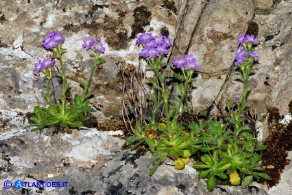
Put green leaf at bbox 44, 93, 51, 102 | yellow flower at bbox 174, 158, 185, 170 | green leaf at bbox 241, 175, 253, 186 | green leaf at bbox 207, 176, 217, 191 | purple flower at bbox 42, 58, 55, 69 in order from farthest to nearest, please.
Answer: green leaf at bbox 44, 93, 51, 102 < purple flower at bbox 42, 58, 55, 69 < yellow flower at bbox 174, 158, 185, 170 < green leaf at bbox 241, 175, 253, 186 < green leaf at bbox 207, 176, 217, 191

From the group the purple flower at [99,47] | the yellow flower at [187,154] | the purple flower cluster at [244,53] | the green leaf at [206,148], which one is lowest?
the yellow flower at [187,154]

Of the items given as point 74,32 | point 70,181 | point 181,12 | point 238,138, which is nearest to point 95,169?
point 70,181

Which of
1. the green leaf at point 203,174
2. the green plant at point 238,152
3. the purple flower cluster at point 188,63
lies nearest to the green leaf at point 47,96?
the purple flower cluster at point 188,63

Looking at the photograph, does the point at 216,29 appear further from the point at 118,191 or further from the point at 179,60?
the point at 118,191

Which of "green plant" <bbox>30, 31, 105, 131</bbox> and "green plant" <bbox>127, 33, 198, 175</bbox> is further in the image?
"green plant" <bbox>30, 31, 105, 131</bbox>

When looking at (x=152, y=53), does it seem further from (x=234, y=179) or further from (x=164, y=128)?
(x=234, y=179)

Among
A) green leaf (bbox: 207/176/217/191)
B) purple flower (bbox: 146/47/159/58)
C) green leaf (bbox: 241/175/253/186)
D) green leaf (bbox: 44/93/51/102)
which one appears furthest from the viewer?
green leaf (bbox: 44/93/51/102)

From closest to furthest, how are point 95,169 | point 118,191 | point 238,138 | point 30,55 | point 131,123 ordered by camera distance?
point 118,191, point 95,169, point 238,138, point 131,123, point 30,55

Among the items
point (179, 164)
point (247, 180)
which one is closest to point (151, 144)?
point (179, 164)

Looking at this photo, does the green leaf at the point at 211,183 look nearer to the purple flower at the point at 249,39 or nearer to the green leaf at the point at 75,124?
the purple flower at the point at 249,39


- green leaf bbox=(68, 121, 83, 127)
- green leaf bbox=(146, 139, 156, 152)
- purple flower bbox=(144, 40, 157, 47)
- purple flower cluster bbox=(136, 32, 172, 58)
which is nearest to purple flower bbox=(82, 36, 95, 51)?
purple flower cluster bbox=(136, 32, 172, 58)

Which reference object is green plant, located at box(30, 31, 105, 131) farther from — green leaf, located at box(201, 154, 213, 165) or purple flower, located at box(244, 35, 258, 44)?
purple flower, located at box(244, 35, 258, 44)
